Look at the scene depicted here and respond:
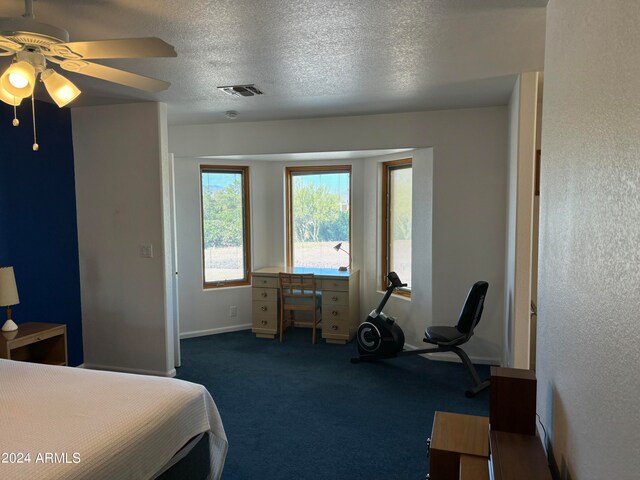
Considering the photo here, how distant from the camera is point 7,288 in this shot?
3.07 meters

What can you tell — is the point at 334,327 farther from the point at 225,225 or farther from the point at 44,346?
the point at 44,346

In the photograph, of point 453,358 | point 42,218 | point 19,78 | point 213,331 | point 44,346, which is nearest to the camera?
point 19,78

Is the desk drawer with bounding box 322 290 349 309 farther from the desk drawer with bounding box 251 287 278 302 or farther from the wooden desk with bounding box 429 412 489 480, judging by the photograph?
the wooden desk with bounding box 429 412 489 480

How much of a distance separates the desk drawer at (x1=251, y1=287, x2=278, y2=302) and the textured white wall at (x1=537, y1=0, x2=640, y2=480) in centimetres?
358

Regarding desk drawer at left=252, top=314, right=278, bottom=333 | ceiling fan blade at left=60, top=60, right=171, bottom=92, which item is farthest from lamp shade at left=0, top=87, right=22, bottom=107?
desk drawer at left=252, top=314, right=278, bottom=333

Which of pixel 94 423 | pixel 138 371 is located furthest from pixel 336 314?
pixel 94 423

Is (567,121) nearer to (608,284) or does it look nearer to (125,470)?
(608,284)

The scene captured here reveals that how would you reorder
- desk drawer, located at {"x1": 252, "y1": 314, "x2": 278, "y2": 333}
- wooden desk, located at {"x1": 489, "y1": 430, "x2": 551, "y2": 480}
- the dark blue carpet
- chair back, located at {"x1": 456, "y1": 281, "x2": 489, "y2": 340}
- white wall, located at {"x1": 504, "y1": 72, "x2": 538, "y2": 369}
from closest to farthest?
wooden desk, located at {"x1": 489, "y1": 430, "x2": 551, "y2": 480} < the dark blue carpet < white wall, located at {"x1": 504, "y1": 72, "x2": 538, "y2": 369} < chair back, located at {"x1": 456, "y1": 281, "x2": 489, "y2": 340} < desk drawer, located at {"x1": 252, "y1": 314, "x2": 278, "y2": 333}

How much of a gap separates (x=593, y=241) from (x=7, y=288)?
3534 millimetres

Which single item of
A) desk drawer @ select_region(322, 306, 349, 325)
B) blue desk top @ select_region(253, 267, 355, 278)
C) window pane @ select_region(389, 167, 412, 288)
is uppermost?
window pane @ select_region(389, 167, 412, 288)

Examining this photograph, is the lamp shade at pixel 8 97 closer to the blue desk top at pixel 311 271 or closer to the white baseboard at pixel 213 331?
the blue desk top at pixel 311 271

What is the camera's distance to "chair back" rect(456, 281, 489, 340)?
356cm

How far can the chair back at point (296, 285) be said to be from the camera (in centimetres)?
493

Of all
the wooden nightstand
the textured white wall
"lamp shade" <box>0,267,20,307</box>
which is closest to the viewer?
the textured white wall
